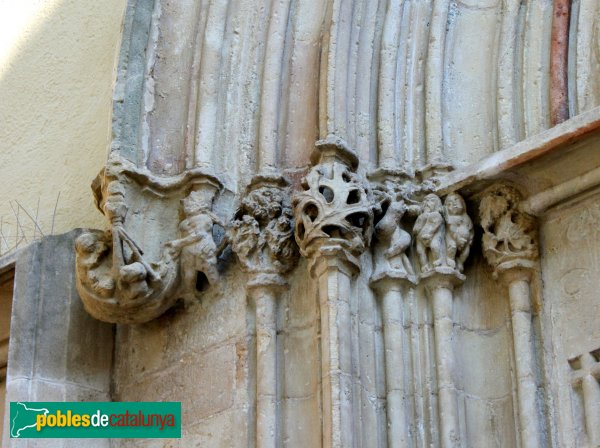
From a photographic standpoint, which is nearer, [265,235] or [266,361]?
Result: [266,361]

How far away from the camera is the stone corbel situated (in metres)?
4.14

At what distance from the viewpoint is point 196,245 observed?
4.15 metres

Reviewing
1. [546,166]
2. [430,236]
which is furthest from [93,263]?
[546,166]

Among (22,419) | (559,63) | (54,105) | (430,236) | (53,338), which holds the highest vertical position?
(54,105)

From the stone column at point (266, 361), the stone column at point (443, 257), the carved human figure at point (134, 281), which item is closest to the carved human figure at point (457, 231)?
the stone column at point (443, 257)

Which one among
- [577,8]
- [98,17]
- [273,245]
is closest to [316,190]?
[273,245]

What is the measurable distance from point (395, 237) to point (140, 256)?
0.73 meters

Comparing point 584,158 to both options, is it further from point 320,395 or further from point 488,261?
point 320,395

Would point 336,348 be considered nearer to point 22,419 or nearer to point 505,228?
point 505,228

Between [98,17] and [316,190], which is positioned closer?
[316,190]

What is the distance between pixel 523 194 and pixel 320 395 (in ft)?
2.62

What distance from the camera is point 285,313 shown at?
13.2 ft

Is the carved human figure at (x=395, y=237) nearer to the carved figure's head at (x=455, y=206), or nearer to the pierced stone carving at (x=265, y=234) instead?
the carved figure's head at (x=455, y=206)

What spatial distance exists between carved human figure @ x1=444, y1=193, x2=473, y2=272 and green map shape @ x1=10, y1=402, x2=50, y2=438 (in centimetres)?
126
